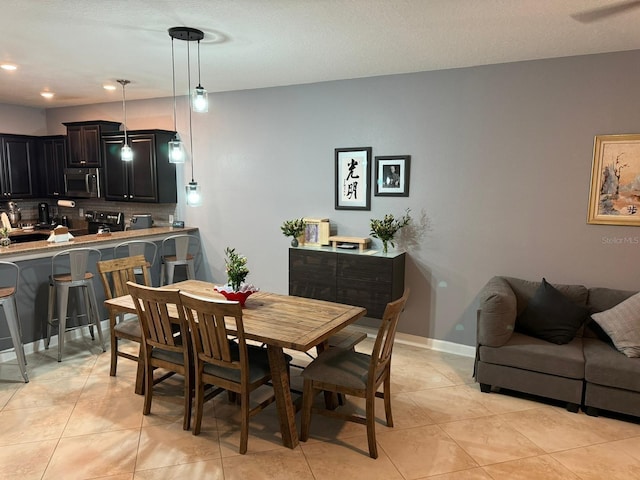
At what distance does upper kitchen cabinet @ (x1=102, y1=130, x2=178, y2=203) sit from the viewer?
5.63 m

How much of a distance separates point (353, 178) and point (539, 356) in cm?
241

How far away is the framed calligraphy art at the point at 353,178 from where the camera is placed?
15.0 ft

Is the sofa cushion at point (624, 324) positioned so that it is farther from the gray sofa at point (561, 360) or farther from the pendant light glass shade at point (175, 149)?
the pendant light glass shade at point (175, 149)

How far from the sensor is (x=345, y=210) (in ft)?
15.5

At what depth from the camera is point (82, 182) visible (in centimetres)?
632

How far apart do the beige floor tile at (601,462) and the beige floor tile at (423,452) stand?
0.59 meters

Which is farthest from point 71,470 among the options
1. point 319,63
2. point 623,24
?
point 623,24

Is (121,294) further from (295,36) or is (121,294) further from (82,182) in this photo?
(82,182)

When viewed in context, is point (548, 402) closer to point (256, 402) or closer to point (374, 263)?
point (374, 263)

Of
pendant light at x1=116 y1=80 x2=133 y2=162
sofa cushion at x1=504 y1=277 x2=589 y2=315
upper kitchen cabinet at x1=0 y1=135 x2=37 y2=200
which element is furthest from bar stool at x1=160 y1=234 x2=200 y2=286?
sofa cushion at x1=504 y1=277 x2=589 y2=315

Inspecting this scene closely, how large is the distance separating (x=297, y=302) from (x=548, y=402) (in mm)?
2078

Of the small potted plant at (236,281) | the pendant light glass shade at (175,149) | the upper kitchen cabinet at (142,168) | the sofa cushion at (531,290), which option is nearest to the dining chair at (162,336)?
the small potted plant at (236,281)

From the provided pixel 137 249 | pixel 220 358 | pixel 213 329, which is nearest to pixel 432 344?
pixel 220 358

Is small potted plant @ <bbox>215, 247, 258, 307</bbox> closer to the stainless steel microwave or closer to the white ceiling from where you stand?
the white ceiling
